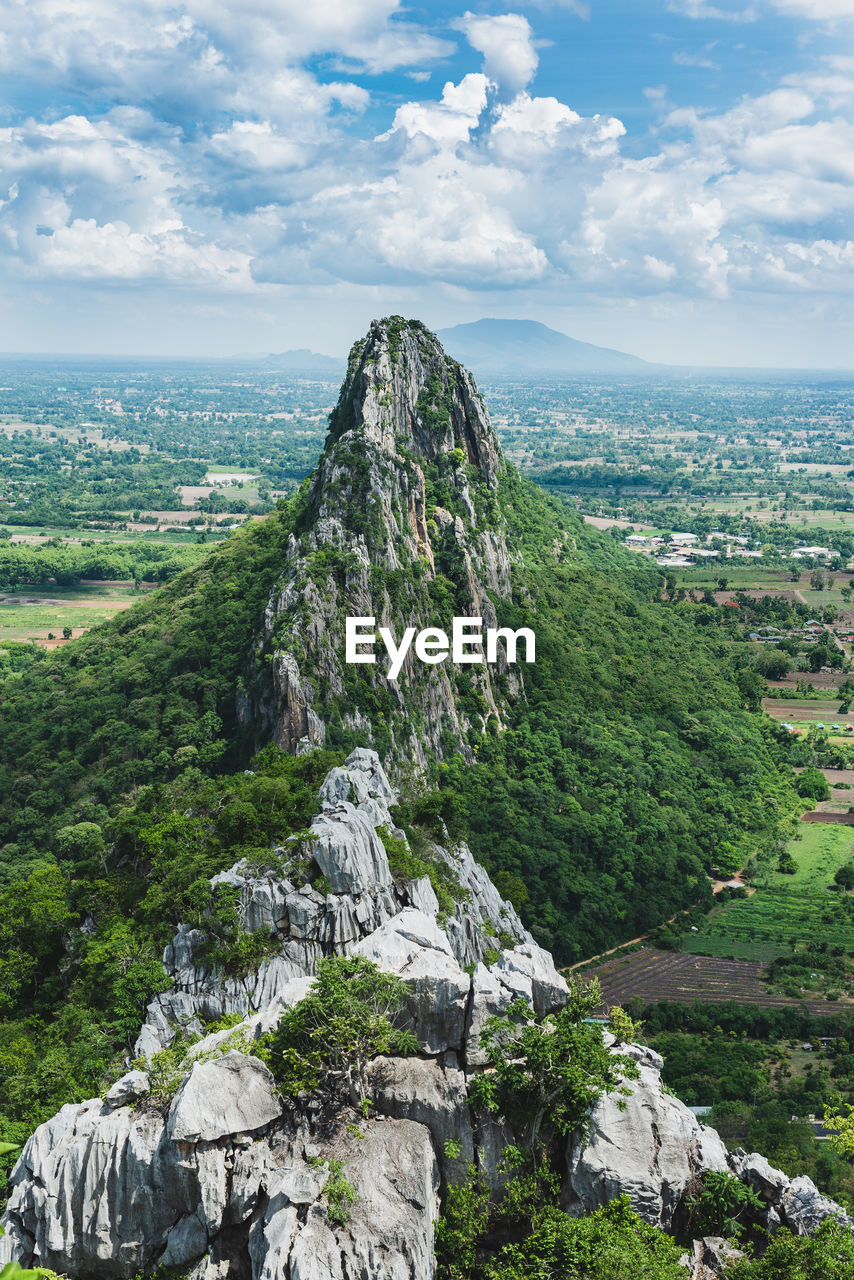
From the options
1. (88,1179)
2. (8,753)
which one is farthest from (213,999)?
(8,753)

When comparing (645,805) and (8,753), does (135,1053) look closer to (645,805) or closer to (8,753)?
(8,753)

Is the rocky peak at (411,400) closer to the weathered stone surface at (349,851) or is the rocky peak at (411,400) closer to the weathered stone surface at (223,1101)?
the weathered stone surface at (349,851)

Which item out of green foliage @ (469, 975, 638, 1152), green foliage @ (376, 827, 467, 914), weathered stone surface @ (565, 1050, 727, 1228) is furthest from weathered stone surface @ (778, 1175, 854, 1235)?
green foliage @ (376, 827, 467, 914)

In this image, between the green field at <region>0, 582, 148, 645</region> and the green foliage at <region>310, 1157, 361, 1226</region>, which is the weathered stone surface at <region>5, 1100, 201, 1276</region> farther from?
the green field at <region>0, 582, 148, 645</region>

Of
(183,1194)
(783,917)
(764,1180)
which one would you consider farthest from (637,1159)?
(783,917)

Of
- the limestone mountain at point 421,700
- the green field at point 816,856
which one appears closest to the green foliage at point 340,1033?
the limestone mountain at point 421,700

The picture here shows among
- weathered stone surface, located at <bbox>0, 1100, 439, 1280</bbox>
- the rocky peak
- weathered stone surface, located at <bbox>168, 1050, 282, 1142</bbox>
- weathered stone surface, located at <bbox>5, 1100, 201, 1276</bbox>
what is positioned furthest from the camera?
the rocky peak

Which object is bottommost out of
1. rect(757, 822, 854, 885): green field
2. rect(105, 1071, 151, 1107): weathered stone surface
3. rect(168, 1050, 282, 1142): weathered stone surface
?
rect(757, 822, 854, 885): green field
